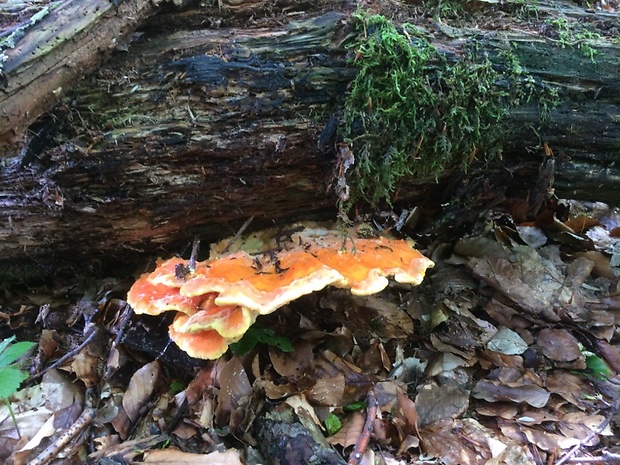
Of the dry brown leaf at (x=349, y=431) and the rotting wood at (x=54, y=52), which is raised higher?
the rotting wood at (x=54, y=52)

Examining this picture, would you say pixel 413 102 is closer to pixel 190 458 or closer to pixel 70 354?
pixel 190 458

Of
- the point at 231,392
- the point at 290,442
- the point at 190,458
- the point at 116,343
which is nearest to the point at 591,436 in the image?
the point at 290,442

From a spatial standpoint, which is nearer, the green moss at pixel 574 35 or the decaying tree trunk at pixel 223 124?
the decaying tree trunk at pixel 223 124

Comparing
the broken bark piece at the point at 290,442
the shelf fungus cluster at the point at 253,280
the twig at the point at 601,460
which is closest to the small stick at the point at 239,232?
the shelf fungus cluster at the point at 253,280

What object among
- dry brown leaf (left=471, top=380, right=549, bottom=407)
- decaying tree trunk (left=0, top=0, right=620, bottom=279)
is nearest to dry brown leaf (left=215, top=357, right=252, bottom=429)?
decaying tree trunk (left=0, top=0, right=620, bottom=279)

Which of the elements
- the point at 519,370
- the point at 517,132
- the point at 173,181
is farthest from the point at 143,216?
the point at 519,370

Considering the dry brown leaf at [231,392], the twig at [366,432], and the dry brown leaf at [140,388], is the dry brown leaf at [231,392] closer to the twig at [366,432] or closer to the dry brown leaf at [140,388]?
the dry brown leaf at [140,388]
